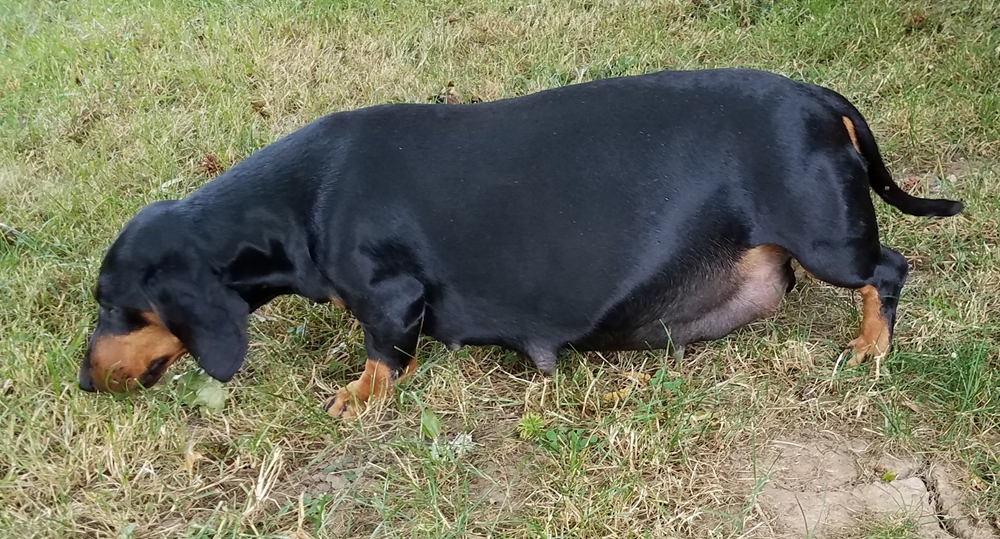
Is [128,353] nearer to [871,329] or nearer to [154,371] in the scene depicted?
[154,371]

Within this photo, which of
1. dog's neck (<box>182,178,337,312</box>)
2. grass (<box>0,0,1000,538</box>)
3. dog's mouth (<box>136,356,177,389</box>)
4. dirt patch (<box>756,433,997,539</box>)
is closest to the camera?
dirt patch (<box>756,433,997,539</box>)

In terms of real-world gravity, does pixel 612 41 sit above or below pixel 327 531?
above

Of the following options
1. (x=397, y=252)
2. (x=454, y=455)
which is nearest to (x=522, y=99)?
(x=397, y=252)

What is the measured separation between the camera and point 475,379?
2797mm

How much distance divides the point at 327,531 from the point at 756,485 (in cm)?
128

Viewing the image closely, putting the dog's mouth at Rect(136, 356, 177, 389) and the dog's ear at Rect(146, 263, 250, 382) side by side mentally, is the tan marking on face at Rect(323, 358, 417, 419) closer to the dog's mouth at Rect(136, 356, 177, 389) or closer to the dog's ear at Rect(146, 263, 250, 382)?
the dog's ear at Rect(146, 263, 250, 382)

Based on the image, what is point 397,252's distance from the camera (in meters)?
2.47

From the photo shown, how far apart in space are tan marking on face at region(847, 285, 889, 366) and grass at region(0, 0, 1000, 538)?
0.06m

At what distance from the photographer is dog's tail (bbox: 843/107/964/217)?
2.51 m

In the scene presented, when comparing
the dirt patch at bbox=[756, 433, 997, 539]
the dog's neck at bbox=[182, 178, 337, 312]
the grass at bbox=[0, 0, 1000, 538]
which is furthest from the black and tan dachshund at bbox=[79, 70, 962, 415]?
Result: the dirt patch at bbox=[756, 433, 997, 539]

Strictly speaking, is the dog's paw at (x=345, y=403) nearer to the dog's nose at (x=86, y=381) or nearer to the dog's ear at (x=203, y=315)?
the dog's ear at (x=203, y=315)

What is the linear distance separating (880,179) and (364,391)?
192 centimetres

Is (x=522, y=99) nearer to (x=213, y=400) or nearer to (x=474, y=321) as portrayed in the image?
(x=474, y=321)

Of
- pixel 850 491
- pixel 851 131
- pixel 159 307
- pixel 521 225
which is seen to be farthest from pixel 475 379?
pixel 851 131
